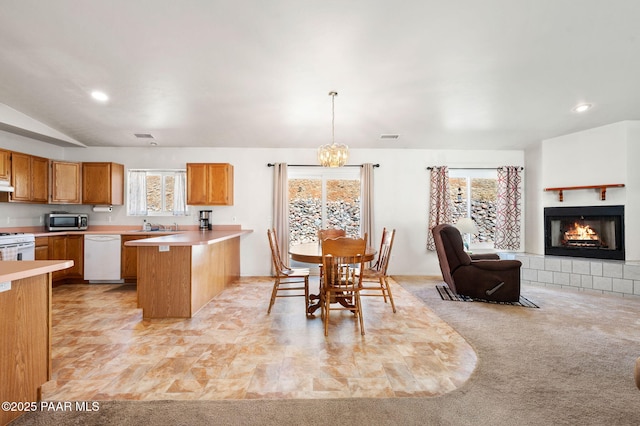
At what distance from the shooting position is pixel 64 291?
4445 millimetres

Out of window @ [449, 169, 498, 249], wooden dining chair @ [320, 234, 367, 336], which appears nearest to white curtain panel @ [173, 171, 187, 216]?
wooden dining chair @ [320, 234, 367, 336]

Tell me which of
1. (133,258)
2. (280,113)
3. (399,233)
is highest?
(280,113)

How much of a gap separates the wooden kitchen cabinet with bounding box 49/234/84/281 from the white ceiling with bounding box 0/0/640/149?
69.5 inches

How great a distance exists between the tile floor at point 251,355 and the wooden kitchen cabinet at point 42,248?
1.39 m

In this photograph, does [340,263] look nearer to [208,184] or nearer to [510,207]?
[208,184]

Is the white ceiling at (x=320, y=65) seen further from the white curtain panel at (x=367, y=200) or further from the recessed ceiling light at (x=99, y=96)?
the white curtain panel at (x=367, y=200)

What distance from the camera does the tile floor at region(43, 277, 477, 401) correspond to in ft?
6.31

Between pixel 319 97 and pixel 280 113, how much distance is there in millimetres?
729

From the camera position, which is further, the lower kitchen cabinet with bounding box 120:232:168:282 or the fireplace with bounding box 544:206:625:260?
the lower kitchen cabinet with bounding box 120:232:168:282

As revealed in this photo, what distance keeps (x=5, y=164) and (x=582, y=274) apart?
8.73m

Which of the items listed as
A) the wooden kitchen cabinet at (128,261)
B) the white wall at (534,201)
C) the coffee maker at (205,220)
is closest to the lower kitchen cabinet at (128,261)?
the wooden kitchen cabinet at (128,261)

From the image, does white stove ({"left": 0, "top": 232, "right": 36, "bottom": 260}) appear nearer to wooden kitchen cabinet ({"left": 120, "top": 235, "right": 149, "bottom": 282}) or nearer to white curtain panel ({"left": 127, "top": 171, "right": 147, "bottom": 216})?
wooden kitchen cabinet ({"left": 120, "top": 235, "right": 149, "bottom": 282})

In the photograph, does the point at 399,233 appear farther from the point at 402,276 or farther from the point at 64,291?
the point at 64,291

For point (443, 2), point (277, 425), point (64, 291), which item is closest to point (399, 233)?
point (443, 2)
